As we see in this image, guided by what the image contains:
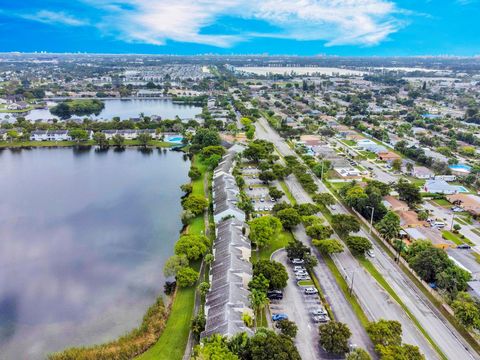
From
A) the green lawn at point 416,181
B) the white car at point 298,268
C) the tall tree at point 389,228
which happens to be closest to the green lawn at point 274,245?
the white car at point 298,268

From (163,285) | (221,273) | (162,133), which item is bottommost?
(163,285)

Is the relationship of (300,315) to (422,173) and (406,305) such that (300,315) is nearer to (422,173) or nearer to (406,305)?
(406,305)

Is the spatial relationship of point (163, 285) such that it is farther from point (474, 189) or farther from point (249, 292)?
point (474, 189)

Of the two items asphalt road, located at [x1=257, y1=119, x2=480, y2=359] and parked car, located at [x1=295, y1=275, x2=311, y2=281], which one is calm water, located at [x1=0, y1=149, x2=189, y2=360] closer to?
parked car, located at [x1=295, y1=275, x2=311, y2=281]

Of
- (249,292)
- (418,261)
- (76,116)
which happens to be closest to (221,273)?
(249,292)

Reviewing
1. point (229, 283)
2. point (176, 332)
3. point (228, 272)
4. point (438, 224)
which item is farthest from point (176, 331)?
point (438, 224)

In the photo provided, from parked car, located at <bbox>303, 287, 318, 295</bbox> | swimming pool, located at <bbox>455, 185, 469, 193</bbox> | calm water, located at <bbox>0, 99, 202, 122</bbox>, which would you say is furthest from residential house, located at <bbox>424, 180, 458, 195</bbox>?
calm water, located at <bbox>0, 99, 202, 122</bbox>

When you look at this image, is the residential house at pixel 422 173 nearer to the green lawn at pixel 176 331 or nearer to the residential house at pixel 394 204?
the residential house at pixel 394 204
